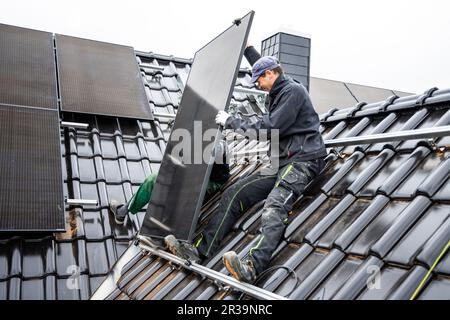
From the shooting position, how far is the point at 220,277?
10.4 feet

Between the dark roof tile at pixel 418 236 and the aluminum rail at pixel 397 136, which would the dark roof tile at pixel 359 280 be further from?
the aluminum rail at pixel 397 136

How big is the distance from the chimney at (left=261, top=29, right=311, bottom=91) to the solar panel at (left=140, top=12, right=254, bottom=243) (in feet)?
18.4

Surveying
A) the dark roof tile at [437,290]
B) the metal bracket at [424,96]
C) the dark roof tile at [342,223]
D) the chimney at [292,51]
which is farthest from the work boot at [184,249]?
the chimney at [292,51]

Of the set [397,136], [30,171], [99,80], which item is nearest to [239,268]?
[397,136]

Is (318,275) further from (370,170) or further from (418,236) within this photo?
(370,170)

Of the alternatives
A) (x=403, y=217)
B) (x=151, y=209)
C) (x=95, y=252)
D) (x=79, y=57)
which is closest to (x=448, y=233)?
(x=403, y=217)

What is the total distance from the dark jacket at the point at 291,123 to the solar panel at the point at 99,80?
322 cm

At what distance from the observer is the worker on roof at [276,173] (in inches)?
131

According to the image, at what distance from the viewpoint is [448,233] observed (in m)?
2.35

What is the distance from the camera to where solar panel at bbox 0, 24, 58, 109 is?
554cm

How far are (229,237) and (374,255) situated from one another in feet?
5.14

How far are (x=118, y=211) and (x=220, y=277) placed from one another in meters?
2.13

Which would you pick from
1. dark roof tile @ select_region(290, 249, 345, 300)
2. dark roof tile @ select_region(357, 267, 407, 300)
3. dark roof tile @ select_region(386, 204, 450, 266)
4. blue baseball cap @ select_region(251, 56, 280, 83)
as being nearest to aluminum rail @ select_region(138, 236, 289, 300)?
dark roof tile @ select_region(290, 249, 345, 300)

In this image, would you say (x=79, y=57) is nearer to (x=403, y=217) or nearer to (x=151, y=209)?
(x=151, y=209)
